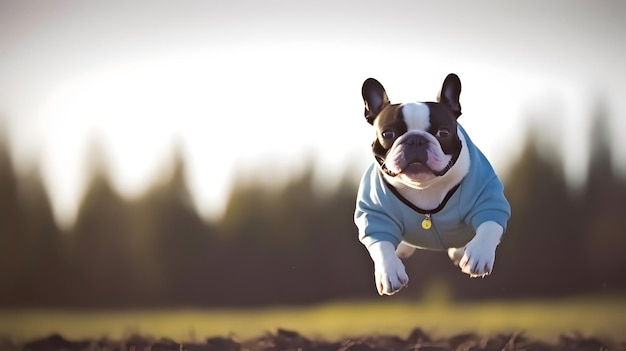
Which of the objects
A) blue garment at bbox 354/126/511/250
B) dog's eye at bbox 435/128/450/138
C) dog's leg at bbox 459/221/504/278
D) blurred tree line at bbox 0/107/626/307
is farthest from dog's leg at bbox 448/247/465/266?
dog's eye at bbox 435/128/450/138

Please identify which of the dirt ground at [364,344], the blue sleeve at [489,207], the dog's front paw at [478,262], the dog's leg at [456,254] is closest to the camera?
the dog's front paw at [478,262]

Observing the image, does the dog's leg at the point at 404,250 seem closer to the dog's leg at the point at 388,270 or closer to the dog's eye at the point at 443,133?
the dog's leg at the point at 388,270

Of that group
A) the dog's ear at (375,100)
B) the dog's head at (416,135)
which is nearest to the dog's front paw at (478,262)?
the dog's head at (416,135)

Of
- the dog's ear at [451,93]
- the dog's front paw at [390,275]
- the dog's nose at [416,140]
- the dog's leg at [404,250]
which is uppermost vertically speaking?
the dog's ear at [451,93]

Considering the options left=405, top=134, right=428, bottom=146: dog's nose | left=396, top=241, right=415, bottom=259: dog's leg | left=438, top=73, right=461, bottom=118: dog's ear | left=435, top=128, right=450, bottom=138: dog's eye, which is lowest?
left=396, top=241, right=415, bottom=259: dog's leg

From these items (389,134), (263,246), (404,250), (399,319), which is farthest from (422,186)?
(263,246)

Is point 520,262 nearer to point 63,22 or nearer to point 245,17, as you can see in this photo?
point 245,17

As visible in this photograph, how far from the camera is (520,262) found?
8.96ft

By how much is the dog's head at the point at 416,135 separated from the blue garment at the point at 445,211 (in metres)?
0.08

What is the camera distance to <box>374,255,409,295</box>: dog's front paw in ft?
6.96

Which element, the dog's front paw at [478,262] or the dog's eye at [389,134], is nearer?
the dog's front paw at [478,262]

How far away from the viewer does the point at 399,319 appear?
8.90ft

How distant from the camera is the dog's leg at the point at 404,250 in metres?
2.57

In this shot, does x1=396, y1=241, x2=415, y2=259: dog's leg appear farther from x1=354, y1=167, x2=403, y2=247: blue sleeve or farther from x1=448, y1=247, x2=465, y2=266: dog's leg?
x1=354, y1=167, x2=403, y2=247: blue sleeve
